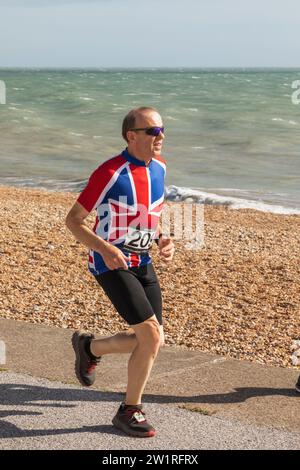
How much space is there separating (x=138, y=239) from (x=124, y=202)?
0.22 meters

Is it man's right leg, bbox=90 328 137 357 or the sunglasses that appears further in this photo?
man's right leg, bbox=90 328 137 357

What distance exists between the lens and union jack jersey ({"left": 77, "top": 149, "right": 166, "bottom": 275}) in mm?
4922

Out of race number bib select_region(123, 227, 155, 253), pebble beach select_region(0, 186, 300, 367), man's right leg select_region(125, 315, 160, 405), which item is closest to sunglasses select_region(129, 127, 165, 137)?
race number bib select_region(123, 227, 155, 253)

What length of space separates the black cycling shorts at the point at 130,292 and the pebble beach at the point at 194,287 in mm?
2123

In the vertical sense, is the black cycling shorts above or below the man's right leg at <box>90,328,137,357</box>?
above

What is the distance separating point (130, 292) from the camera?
Answer: 4.96 meters

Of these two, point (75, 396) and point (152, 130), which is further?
point (75, 396)

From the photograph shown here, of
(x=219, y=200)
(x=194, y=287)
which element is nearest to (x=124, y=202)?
(x=194, y=287)

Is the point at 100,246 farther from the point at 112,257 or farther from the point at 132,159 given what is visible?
the point at 132,159

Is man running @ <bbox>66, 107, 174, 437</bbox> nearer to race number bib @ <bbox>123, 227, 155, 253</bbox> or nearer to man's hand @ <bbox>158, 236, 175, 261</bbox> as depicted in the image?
race number bib @ <bbox>123, 227, 155, 253</bbox>

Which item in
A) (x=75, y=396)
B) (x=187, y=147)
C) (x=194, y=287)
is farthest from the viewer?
(x=187, y=147)

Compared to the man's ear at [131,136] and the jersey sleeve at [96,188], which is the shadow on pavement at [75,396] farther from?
the man's ear at [131,136]
